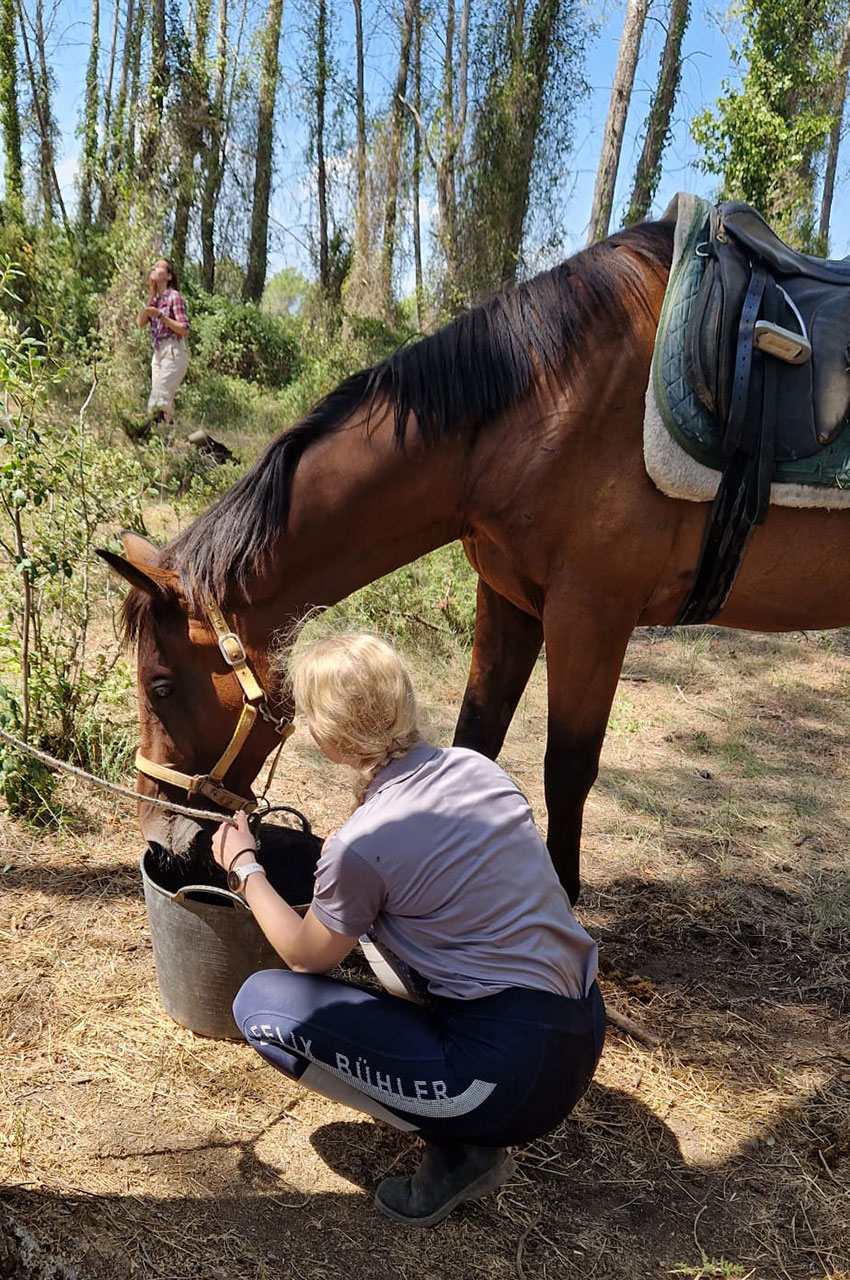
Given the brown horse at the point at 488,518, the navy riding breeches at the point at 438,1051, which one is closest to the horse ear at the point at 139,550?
the brown horse at the point at 488,518

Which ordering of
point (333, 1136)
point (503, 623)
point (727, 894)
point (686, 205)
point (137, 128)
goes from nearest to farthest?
point (333, 1136) → point (686, 205) → point (503, 623) → point (727, 894) → point (137, 128)

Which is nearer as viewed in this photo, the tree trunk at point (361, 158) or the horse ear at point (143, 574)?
the horse ear at point (143, 574)

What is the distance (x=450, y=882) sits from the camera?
66.0 inches

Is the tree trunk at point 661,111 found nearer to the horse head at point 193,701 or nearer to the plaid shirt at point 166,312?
the plaid shirt at point 166,312

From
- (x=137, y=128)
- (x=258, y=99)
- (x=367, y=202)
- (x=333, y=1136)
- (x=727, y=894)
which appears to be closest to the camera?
(x=333, y=1136)

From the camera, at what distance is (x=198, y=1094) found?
224 centimetres

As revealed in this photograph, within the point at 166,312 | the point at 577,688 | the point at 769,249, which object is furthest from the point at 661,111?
the point at 577,688

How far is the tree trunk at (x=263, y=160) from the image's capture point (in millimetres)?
20281

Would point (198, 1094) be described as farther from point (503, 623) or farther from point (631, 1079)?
point (503, 623)

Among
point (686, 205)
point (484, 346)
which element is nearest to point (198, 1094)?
point (484, 346)

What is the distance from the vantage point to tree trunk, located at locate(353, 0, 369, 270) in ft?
58.3

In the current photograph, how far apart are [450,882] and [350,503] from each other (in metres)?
1.16

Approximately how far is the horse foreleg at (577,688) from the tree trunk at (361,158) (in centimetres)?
1637

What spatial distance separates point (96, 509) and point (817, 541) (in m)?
2.45
